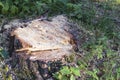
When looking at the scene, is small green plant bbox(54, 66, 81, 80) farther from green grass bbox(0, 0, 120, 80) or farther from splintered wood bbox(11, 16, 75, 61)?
splintered wood bbox(11, 16, 75, 61)

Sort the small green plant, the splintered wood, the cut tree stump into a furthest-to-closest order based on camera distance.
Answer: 1. the splintered wood
2. the cut tree stump
3. the small green plant

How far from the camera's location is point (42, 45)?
4375 mm

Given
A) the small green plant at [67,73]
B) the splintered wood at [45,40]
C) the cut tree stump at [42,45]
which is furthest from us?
the splintered wood at [45,40]

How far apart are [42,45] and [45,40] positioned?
15 centimetres

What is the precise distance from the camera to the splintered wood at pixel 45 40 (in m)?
4.29

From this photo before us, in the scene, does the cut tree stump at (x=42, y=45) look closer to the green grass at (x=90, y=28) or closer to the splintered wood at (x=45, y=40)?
the splintered wood at (x=45, y=40)

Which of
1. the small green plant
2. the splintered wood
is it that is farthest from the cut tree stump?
the small green plant

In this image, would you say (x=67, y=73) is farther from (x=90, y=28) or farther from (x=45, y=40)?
(x=90, y=28)

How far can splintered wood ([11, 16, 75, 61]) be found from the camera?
4285mm

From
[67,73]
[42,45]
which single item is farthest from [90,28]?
[67,73]

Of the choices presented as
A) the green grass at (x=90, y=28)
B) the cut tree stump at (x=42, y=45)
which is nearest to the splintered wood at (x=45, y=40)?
the cut tree stump at (x=42, y=45)

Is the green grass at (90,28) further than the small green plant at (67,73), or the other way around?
the green grass at (90,28)

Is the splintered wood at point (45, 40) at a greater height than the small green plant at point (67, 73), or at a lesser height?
greater

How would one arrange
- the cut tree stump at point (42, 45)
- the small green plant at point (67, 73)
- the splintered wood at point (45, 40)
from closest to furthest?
the small green plant at point (67, 73)
the cut tree stump at point (42, 45)
the splintered wood at point (45, 40)
